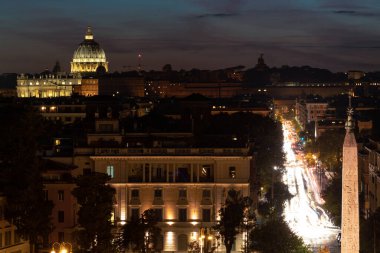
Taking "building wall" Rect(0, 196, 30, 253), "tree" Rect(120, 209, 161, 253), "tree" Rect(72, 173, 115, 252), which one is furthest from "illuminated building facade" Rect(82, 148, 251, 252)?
"tree" Rect(72, 173, 115, 252)

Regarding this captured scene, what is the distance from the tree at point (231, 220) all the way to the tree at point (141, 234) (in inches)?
133

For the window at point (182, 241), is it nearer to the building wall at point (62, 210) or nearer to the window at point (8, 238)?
the building wall at point (62, 210)

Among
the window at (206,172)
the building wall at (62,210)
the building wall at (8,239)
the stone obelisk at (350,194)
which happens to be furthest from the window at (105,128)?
the stone obelisk at (350,194)

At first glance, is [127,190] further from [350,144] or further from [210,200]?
[350,144]

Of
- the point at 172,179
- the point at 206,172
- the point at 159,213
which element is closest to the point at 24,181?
the point at 159,213

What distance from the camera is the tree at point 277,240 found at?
50250 mm

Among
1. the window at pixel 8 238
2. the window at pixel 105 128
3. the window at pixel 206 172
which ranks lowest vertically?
the window at pixel 8 238

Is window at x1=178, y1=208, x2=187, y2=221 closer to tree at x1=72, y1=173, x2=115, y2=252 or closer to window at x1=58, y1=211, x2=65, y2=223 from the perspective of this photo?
window at x1=58, y1=211, x2=65, y2=223

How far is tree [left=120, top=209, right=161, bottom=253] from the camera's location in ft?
167

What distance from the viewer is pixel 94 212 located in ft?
165

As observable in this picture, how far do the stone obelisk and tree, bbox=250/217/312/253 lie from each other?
1448cm

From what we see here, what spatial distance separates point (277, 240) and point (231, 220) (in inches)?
162

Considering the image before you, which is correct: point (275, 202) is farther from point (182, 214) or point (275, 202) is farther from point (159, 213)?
point (159, 213)

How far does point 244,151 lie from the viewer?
6016 centimetres
